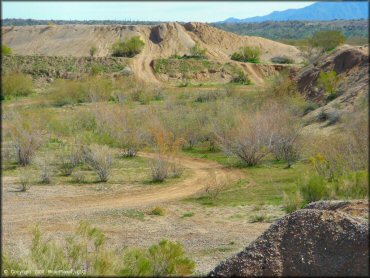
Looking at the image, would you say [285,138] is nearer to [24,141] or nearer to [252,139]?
[252,139]

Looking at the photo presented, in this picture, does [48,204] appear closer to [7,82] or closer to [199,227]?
[199,227]

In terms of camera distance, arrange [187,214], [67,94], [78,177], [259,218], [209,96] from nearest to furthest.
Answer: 1. [259,218]
2. [187,214]
3. [78,177]
4. [209,96]
5. [67,94]

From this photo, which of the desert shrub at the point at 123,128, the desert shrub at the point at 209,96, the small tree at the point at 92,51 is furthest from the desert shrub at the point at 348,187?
the small tree at the point at 92,51

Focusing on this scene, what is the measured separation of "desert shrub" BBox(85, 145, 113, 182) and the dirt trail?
179 centimetres

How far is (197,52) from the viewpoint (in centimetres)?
8031

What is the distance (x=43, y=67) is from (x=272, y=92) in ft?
122

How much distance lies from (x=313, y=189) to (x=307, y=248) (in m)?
→ 9.25

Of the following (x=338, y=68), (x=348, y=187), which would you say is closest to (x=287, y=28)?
(x=338, y=68)

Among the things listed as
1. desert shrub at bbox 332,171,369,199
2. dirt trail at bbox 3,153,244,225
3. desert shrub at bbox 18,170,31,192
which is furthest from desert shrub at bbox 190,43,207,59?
desert shrub at bbox 332,171,369,199

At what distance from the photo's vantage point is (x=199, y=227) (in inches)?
688

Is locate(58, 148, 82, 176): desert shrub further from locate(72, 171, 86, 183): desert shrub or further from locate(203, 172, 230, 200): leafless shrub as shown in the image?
locate(203, 172, 230, 200): leafless shrub

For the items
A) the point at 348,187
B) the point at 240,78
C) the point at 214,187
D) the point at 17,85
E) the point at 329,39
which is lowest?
the point at 240,78

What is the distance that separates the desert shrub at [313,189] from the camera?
16.6 m

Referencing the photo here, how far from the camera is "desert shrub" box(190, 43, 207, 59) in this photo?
261 ft
